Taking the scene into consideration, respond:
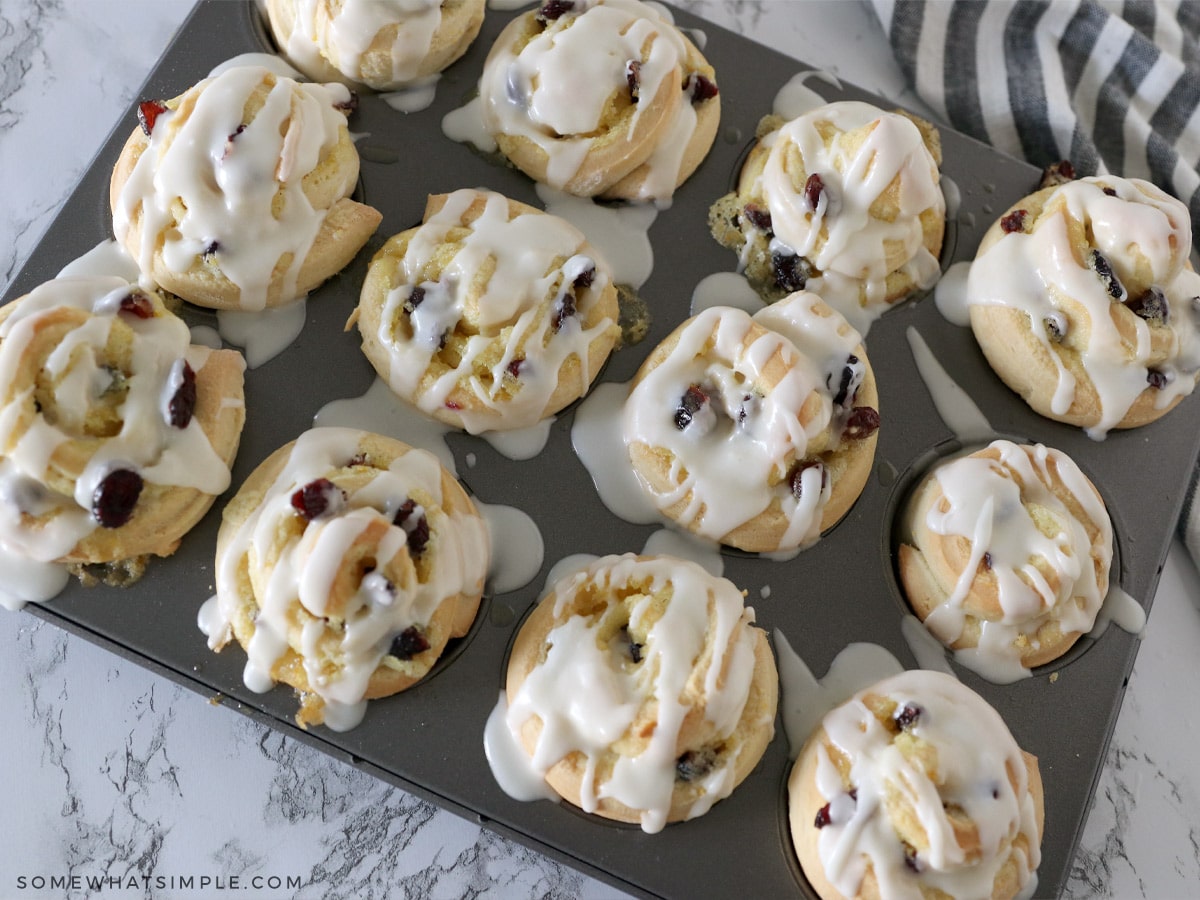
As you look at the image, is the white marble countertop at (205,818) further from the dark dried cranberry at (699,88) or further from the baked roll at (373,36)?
the dark dried cranberry at (699,88)

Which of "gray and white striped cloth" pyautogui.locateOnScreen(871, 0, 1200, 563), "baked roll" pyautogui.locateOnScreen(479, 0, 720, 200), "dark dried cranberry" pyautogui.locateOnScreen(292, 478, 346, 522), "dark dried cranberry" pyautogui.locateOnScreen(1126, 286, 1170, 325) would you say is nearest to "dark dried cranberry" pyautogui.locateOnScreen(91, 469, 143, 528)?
"dark dried cranberry" pyautogui.locateOnScreen(292, 478, 346, 522)

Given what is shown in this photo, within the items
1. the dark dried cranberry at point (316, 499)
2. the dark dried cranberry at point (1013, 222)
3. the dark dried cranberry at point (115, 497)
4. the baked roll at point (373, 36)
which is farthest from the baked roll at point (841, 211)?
the dark dried cranberry at point (115, 497)

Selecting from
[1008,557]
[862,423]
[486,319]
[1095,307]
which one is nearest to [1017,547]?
[1008,557]

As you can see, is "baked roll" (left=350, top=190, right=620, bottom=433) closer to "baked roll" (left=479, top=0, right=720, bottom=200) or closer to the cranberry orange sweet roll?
"baked roll" (left=479, top=0, right=720, bottom=200)

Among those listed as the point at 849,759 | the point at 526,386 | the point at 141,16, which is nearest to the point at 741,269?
the point at 526,386

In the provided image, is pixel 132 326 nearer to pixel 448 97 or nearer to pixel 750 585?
pixel 448 97

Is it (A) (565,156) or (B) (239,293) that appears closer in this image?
(B) (239,293)
